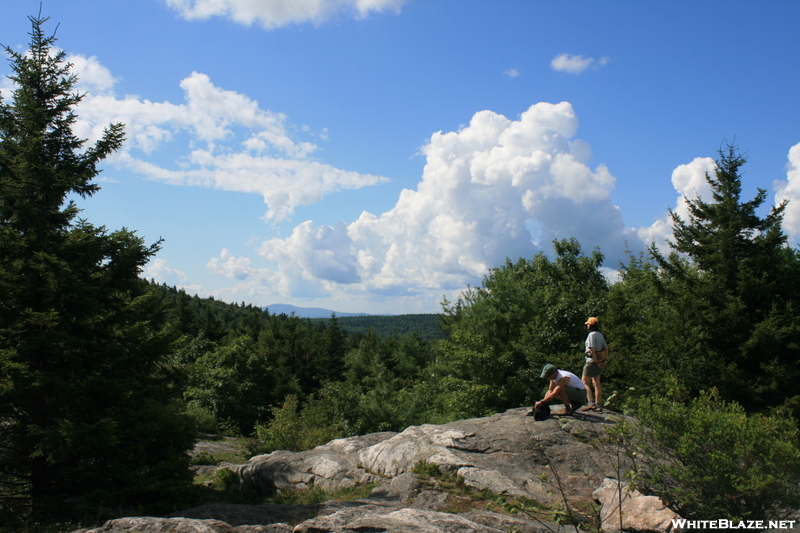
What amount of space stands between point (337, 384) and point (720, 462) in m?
16.9

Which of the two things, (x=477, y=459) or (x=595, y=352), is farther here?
(x=595, y=352)

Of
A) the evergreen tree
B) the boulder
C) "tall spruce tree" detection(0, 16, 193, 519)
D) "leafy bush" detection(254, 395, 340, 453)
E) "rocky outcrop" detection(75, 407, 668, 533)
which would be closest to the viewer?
the boulder

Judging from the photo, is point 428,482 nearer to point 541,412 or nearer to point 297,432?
point 541,412

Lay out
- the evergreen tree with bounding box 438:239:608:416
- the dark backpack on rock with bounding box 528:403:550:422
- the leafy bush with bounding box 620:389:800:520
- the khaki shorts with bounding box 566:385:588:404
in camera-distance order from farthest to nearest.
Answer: the evergreen tree with bounding box 438:239:608:416 < the dark backpack on rock with bounding box 528:403:550:422 < the khaki shorts with bounding box 566:385:588:404 < the leafy bush with bounding box 620:389:800:520

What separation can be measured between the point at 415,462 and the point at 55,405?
723cm

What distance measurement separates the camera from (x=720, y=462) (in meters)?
5.08

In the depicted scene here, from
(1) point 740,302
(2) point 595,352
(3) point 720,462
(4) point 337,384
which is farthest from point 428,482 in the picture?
(1) point 740,302

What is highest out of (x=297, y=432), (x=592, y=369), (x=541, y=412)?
(x=592, y=369)

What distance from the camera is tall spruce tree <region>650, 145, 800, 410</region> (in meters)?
17.4

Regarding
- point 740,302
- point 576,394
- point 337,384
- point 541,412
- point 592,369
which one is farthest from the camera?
point 337,384

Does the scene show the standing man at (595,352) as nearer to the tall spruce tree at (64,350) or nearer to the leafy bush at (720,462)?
the leafy bush at (720,462)

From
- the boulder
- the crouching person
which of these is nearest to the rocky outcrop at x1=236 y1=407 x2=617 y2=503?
the crouching person

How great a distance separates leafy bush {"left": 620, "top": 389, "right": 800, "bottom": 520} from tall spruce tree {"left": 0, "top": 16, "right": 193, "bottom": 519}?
846cm

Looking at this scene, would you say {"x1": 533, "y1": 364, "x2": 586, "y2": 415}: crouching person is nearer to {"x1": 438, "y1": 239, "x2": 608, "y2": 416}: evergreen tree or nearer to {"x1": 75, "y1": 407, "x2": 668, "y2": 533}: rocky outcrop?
{"x1": 75, "y1": 407, "x2": 668, "y2": 533}: rocky outcrop
